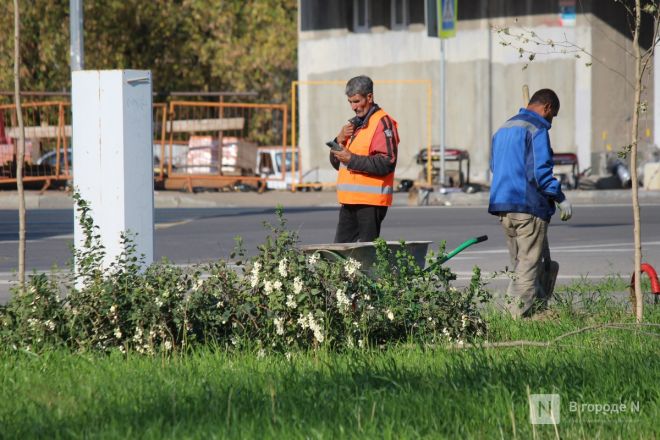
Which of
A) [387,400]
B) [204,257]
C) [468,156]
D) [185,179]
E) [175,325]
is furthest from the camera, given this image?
[468,156]

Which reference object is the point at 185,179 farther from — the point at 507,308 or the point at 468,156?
the point at 507,308

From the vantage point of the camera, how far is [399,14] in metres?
32.8

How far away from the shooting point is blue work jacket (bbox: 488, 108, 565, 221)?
344 inches

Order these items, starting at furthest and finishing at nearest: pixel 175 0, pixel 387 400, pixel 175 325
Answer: pixel 175 0 < pixel 175 325 < pixel 387 400

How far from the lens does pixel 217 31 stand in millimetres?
44031

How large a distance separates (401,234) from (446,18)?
30.2 ft

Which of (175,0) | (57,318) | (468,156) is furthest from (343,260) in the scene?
(175,0)

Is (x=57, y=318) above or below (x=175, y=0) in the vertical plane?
below

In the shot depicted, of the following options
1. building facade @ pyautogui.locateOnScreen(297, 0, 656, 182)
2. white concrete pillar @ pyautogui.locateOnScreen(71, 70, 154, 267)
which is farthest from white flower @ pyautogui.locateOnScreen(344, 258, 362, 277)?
building facade @ pyautogui.locateOnScreen(297, 0, 656, 182)

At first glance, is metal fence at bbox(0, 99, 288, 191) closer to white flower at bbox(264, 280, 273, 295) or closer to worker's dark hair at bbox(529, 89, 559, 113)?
worker's dark hair at bbox(529, 89, 559, 113)

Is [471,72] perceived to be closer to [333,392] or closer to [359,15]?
[359,15]

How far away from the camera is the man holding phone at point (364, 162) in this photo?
8789 mm

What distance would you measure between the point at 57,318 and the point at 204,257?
22.7ft

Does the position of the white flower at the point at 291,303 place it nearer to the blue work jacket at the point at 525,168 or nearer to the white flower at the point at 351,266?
the white flower at the point at 351,266
